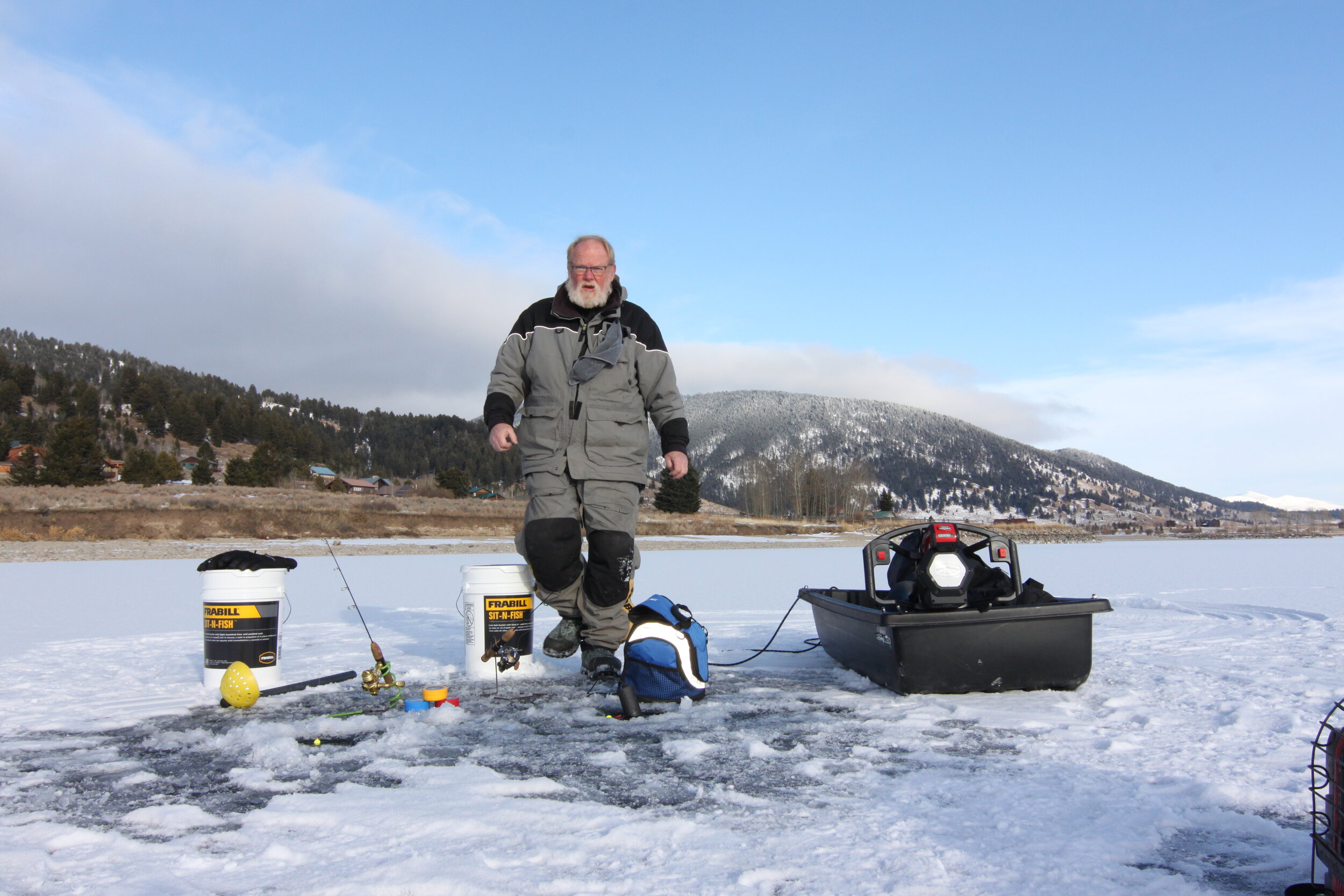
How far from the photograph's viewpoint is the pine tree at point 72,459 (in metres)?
53.0

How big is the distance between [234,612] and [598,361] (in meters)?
2.12

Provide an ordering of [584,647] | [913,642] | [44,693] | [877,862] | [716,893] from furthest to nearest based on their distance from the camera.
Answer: [584,647] → [44,693] → [913,642] → [877,862] → [716,893]

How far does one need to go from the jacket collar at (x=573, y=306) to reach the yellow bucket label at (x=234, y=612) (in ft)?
6.93

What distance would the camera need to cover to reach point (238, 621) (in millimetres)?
3758

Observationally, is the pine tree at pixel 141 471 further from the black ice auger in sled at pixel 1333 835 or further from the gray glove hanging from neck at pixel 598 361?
the black ice auger in sled at pixel 1333 835

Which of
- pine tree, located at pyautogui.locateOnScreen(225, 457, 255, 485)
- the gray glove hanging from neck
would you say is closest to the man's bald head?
the gray glove hanging from neck

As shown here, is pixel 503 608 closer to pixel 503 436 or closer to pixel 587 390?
pixel 503 436

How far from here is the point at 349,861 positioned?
68.9 inches

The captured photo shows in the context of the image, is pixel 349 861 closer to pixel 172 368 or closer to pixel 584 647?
pixel 584 647

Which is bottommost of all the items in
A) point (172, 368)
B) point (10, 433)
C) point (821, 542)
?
point (821, 542)

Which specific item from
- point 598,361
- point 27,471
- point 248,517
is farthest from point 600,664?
point 27,471

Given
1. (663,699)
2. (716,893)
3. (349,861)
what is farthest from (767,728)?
(349,861)

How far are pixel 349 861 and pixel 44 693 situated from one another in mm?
2978

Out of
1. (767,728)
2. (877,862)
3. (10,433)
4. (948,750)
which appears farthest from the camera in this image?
(10,433)
